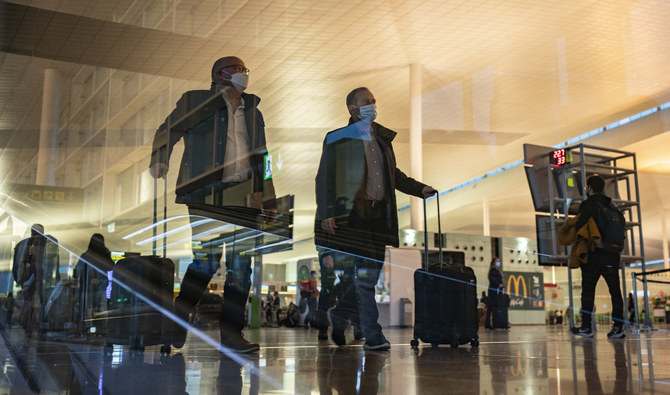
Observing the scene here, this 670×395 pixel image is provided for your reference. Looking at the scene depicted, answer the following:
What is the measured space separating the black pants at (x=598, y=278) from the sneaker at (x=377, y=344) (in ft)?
7.88

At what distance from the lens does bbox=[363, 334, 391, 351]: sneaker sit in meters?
2.81

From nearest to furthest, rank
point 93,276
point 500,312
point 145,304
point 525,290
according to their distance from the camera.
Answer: point 145,304 → point 93,276 → point 500,312 → point 525,290

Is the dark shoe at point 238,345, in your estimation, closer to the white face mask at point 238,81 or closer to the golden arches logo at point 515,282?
the white face mask at point 238,81

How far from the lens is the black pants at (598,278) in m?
4.51

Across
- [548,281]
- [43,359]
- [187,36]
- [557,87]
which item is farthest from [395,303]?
[548,281]

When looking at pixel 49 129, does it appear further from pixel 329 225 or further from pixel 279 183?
pixel 329 225

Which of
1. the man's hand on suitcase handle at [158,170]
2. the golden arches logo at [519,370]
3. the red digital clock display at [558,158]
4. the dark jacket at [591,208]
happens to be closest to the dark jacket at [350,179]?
the man's hand on suitcase handle at [158,170]

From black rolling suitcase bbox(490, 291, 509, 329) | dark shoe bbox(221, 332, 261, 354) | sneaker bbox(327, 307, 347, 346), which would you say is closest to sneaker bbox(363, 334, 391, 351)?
sneaker bbox(327, 307, 347, 346)

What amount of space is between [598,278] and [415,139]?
1.80m

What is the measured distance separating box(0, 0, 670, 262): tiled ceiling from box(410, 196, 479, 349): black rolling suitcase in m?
0.73

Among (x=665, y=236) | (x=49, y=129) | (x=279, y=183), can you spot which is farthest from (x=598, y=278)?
(x=665, y=236)

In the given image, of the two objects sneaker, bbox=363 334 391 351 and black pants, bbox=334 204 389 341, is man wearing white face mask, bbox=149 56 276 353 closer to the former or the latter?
black pants, bbox=334 204 389 341

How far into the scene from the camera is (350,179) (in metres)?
3.12

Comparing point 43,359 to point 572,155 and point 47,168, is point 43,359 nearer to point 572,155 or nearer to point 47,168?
point 47,168
